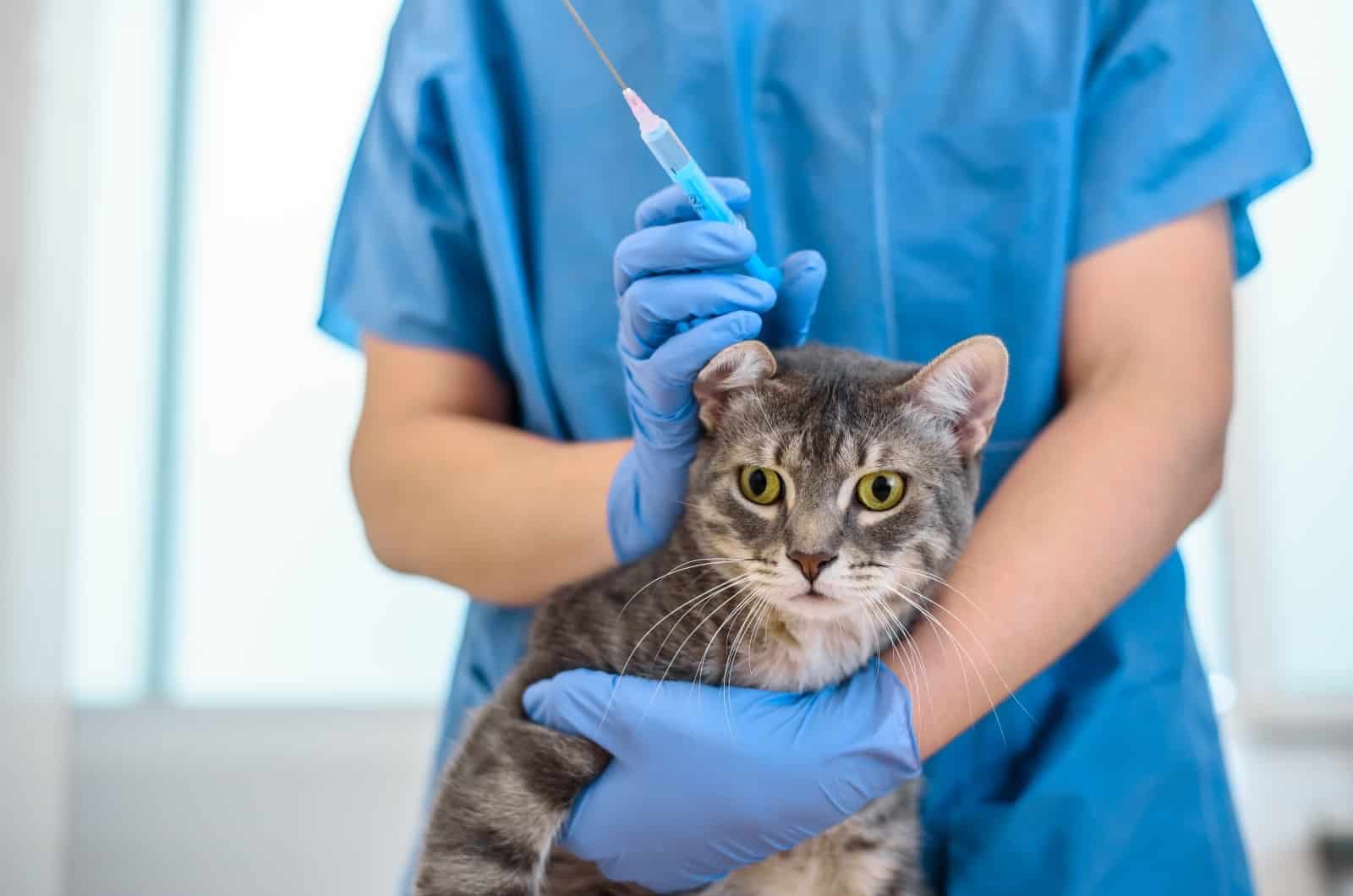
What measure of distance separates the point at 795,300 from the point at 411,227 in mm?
573

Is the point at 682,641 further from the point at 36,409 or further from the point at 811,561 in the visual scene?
the point at 36,409

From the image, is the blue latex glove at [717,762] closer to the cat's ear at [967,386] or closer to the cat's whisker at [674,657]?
the cat's whisker at [674,657]

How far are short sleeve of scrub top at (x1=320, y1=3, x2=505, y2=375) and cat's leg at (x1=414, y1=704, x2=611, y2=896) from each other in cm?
57

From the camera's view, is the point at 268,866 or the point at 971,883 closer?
the point at 971,883

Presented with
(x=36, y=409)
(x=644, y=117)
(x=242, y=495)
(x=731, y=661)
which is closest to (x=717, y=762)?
(x=731, y=661)

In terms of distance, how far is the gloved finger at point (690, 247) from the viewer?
939mm

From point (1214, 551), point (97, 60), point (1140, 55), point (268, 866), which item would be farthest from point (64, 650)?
point (1214, 551)

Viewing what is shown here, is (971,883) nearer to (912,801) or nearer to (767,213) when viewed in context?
(912,801)

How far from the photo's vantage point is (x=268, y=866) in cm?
270

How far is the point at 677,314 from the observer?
982mm

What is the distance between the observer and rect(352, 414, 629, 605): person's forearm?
3.88 feet

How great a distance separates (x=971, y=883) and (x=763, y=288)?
28.0 inches

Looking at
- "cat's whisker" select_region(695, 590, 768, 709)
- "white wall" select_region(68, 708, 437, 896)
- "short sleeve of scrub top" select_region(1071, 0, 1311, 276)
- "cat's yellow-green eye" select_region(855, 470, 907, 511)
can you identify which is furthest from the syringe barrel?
"white wall" select_region(68, 708, 437, 896)

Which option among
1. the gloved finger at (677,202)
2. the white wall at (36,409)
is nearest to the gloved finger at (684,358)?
the gloved finger at (677,202)
